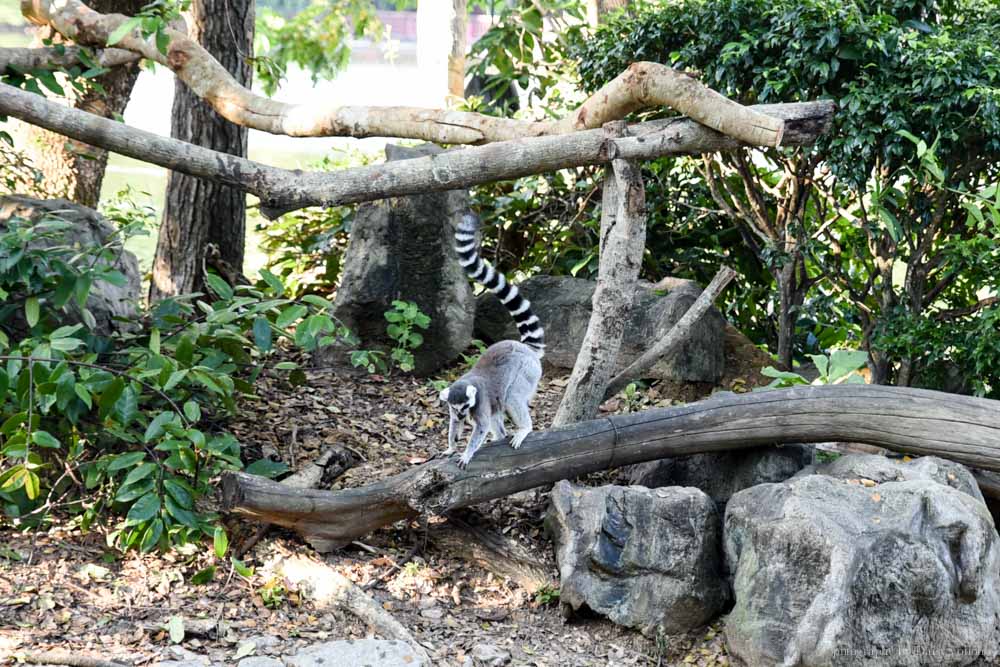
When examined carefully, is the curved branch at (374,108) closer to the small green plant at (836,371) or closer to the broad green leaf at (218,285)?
the broad green leaf at (218,285)

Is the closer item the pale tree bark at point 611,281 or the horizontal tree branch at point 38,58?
the pale tree bark at point 611,281

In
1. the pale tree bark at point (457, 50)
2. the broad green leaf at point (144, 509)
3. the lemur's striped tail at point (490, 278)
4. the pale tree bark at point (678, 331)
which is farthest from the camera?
the pale tree bark at point (457, 50)

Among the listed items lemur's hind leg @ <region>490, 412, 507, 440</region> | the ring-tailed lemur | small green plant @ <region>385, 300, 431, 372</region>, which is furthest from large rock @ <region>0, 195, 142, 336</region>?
lemur's hind leg @ <region>490, 412, 507, 440</region>

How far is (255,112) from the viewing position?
4.80m

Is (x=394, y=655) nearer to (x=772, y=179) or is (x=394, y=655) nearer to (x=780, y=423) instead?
(x=780, y=423)

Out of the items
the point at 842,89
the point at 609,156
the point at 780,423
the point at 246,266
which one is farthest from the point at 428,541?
the point at 246,266

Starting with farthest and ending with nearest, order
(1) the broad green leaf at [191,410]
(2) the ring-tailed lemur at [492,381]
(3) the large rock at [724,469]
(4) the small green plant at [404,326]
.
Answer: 1. (4) the small green plant at [404,326]
2. (3) the large rock at [724,469]
3. (2) the ring-tailed lemur at [492,381]
4. (1) the broad green leaf at [191,410]

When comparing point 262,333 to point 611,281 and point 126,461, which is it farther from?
point 611,281

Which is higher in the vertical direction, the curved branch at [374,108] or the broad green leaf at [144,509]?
the curved branch at [374,108]

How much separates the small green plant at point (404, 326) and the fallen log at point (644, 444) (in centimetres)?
148

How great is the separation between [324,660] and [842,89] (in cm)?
399

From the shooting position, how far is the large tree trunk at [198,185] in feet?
19.1

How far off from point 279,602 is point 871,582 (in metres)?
2.40

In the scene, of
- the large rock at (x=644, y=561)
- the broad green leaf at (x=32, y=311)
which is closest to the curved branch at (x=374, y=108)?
the broad green leaf at (x=32, y=311)
